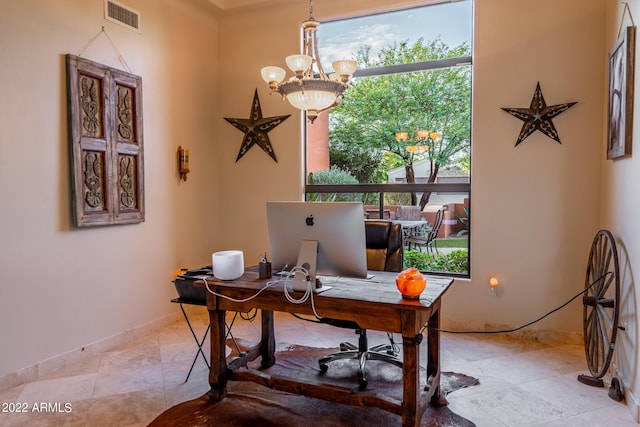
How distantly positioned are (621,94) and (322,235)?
2173 mm

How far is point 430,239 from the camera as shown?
159 inches

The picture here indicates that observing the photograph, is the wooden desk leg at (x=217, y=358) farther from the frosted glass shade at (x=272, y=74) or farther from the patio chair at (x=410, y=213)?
the patio chair at (x=410, y=213)

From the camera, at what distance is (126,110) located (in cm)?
356

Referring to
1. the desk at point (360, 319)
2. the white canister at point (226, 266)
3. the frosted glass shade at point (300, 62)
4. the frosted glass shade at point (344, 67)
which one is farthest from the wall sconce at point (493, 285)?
the frosted glass shade at point (300, 62)

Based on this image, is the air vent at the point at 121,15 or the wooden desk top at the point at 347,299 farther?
the air vent at the point at 121,15

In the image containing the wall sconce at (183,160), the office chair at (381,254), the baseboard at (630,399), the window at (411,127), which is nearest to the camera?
the baseboard at (630,399)

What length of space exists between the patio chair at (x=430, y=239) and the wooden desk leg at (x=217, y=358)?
2.18m

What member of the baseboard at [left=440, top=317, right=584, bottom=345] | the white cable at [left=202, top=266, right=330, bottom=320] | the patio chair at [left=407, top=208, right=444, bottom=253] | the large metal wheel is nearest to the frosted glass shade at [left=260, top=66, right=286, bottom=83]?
the white cable at [left=202, top=266, right=330, bottom=320]

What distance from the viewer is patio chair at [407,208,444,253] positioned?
3.98 meters

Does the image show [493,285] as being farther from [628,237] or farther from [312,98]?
[312,98]

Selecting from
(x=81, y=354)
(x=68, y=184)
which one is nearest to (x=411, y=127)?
(x=68, y=184)

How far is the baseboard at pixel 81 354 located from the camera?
2760mm

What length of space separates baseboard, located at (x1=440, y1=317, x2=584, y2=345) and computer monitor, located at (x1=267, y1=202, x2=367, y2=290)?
2023 millimetres

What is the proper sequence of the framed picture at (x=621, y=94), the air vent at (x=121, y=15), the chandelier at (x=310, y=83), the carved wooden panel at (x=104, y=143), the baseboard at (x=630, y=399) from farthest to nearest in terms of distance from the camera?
the air vent at (x=121, y=15), the carved wooden panel at (x=104, y=143), the chandelier at (x=310, y=83), the framed picture at (x=621, y=94), the baseboard at (x=630, y=399)
